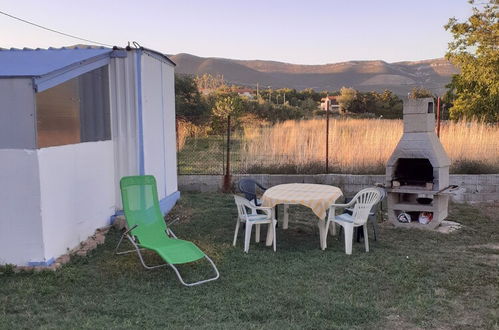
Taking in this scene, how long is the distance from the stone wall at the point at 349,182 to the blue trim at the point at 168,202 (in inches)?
57.6

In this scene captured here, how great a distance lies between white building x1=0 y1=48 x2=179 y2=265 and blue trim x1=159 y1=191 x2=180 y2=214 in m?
0.02

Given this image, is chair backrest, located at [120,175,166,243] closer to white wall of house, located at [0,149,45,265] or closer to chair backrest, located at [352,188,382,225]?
white wall of house, located at [0,149,45,265]

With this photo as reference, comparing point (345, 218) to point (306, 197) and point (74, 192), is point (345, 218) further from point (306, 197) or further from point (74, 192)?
point (74, 192)

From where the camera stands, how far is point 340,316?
3.76 meters

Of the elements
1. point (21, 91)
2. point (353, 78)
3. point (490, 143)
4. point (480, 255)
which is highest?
point (353, 78)

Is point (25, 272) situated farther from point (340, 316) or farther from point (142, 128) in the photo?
point (340, 316)

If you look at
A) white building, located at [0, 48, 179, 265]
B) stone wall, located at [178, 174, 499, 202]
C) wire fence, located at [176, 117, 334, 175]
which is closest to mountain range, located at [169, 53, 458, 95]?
wire fence, located at [176, 117, 334, 175]

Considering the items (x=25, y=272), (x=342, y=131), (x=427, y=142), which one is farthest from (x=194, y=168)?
(x=25, y=272)

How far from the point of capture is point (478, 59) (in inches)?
747

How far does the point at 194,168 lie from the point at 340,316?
25.0 feet

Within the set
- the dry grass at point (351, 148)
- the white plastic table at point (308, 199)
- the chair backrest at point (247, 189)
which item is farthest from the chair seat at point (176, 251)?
the dry grass at point (351, 148)

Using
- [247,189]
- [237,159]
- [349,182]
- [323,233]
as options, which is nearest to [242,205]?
[247,189]

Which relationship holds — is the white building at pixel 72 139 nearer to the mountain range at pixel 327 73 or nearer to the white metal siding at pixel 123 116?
the white metal siding at pixel 123 116

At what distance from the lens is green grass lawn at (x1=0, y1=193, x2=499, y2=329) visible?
3695 millimetres
